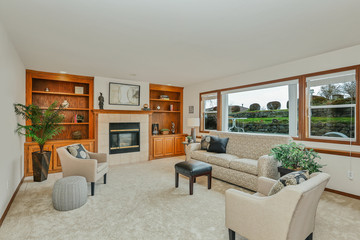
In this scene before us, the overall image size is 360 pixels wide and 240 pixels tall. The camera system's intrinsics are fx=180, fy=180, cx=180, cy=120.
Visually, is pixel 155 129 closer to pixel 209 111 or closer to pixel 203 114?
pixel 203 114

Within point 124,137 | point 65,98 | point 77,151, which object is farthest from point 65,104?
point 77,151

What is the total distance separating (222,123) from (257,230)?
3.95 meters

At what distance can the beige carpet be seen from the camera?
205cm

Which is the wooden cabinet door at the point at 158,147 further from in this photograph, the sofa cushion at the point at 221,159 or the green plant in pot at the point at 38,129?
the green plant in pot at the point at 38,129

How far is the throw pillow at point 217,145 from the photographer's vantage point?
4.28 m

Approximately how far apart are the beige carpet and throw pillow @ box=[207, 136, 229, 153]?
3.07 ft

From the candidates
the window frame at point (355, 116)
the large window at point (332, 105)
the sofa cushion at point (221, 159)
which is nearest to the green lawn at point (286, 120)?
the large window at point (332, 105)

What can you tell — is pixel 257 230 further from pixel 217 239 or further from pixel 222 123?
pixel 222 123

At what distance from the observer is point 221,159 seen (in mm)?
3828

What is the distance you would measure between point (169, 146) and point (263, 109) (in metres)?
3.26

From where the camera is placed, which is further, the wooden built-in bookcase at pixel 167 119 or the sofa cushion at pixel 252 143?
the wooden built-in bookcase at pixel 167 119

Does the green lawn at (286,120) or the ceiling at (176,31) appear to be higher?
the ceiling at (176,31)

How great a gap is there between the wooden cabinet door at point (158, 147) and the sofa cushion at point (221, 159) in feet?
7.78

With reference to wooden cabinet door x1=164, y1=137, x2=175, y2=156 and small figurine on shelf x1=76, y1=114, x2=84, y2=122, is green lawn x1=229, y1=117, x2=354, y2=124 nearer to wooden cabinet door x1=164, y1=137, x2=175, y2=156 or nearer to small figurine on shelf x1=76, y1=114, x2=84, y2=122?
wooden cabinet door x1=164, y1=137, x2=175, y2=156
